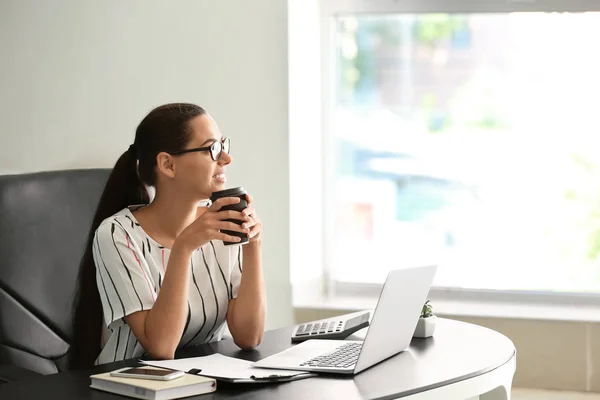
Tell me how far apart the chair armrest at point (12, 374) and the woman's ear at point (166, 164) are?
524 millimetres

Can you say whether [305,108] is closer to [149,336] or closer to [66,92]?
[66,92]

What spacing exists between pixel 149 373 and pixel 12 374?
579mm

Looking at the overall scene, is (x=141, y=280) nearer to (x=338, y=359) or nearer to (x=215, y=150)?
(x=215, y=150)

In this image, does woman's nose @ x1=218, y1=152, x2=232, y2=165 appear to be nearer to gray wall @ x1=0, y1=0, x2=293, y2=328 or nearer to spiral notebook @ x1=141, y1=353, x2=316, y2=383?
spiral notebook @ x1=141, y1=353, x2=316, y2=383

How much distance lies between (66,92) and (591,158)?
1.97 meters

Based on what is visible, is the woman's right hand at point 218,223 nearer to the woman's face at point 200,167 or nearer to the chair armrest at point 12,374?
the woman's face at point 200,167

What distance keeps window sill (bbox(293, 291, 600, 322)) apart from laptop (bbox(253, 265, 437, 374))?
4.21 feet

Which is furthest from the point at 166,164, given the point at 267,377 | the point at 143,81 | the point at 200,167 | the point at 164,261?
the point at 143,81

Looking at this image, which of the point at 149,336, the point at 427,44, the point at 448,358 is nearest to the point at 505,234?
the point at 427,44

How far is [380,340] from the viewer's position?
5.18 ft

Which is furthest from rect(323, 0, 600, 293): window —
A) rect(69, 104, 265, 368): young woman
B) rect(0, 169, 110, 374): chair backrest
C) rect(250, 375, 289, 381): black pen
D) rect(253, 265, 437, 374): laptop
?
rect(250, 375, 289, 381): black pen

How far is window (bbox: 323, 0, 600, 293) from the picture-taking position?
3.13 meters

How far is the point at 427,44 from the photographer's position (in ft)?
10.6

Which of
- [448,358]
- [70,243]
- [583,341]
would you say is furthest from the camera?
[583,341]
